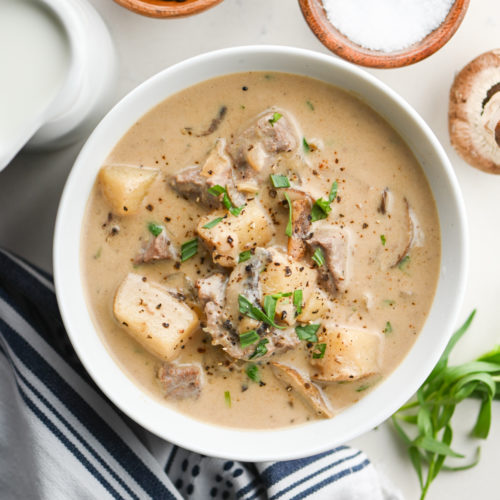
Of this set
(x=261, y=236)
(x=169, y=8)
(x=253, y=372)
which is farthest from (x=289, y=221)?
(x=169, y=8)

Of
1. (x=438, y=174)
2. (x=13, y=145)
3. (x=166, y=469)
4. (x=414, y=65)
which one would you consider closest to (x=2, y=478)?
(x=166, y=469)

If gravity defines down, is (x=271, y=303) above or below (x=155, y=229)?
below

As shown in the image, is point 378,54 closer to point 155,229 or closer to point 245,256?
point 245,256

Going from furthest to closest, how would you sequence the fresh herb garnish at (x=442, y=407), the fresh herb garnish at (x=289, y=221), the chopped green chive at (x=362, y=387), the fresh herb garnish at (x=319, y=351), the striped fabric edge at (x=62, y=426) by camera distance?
the fresh herb garnish at (x=442, y=407) < the striped fabric edge at (x=62, y=426) < the chopped green chive at (x=362, y=387) < the fresh herb garnish at (x=319, y=351) < the fresh herb garnish at (x=289, y=221)

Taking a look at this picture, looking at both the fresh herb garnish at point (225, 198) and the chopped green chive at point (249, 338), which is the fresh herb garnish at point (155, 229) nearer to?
the fresh herb garnish at point (225, 198)

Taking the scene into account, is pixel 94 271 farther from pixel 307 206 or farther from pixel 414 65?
pixel 414 65

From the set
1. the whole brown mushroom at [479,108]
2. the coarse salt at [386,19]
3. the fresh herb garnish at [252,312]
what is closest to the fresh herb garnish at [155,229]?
the fresh herb garnish at [252,312]
